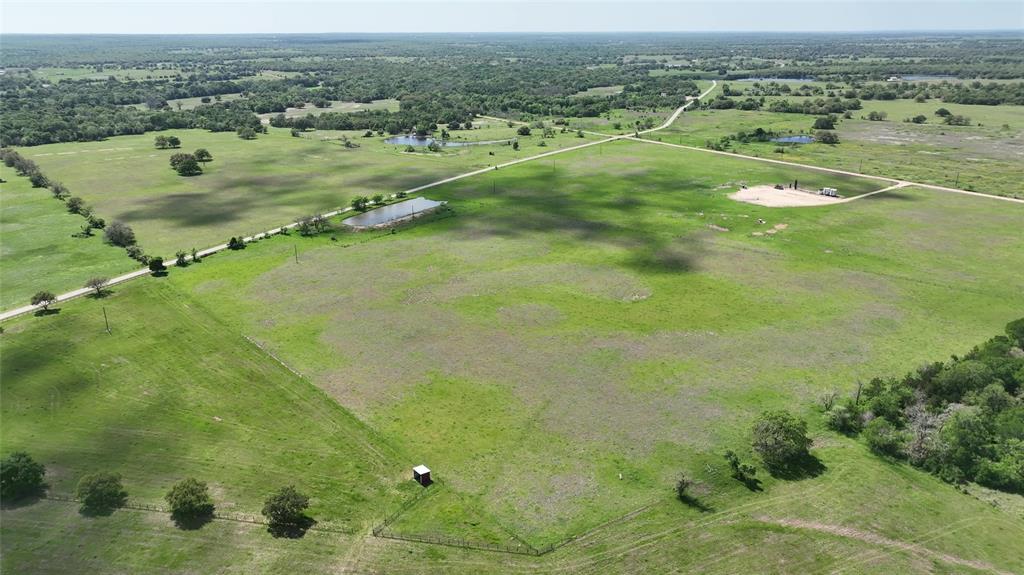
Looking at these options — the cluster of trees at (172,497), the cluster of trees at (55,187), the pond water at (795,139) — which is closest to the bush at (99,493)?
the cluster of trees at (172,497)

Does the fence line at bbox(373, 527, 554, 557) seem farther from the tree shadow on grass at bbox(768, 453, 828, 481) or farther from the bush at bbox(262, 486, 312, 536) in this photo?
the tree shadow on grass at bbox(768, 453, 828, 481)

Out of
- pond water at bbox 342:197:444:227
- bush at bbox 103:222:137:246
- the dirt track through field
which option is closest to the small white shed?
the dirt track through field

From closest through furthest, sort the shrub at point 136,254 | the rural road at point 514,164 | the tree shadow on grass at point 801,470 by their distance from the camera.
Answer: the tree shadow on grass at point 801,470 < the rural road at point 514,164 < the shrub at point 136,254

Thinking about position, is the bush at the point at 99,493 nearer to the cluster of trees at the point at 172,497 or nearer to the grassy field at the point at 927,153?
the cluster of trees at the point at 172,497

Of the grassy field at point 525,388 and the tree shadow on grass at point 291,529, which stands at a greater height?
the grassy field at point 525,388

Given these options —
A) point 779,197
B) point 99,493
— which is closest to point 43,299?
point 99,493

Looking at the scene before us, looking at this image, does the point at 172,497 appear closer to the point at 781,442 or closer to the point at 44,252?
the point at 781,442

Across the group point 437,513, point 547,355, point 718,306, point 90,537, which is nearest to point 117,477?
point 90,537
